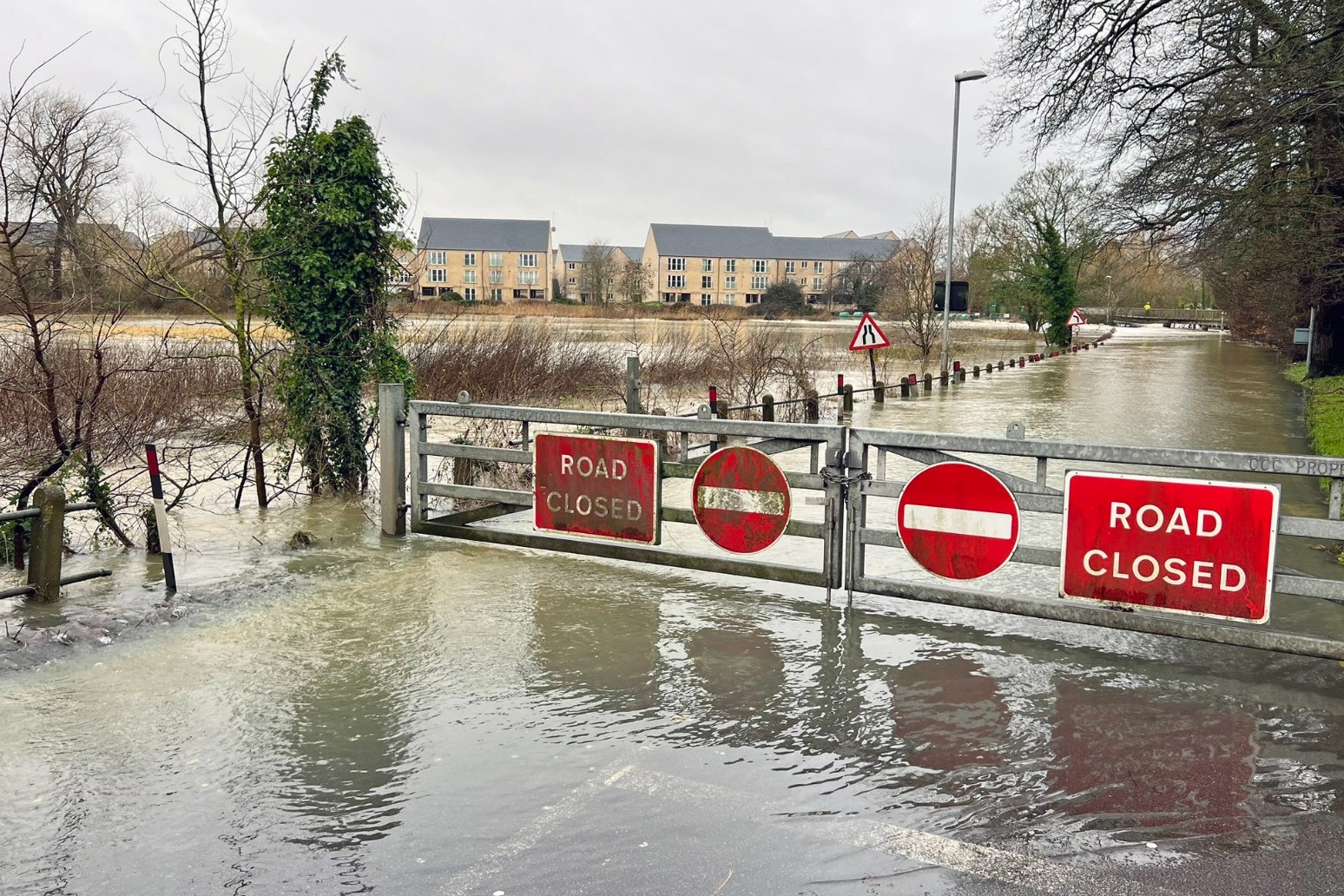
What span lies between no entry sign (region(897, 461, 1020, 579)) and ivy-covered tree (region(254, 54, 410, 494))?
7.04 m

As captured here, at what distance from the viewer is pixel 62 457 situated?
8.52 meters

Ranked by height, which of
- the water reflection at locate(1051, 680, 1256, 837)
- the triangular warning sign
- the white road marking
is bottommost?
the white road marking

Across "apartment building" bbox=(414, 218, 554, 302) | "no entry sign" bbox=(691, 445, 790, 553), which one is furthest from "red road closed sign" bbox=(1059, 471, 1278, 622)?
"apartment building" bbox=(414, 218, 554, 302)

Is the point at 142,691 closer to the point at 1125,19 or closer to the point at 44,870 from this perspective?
the point at 44,870

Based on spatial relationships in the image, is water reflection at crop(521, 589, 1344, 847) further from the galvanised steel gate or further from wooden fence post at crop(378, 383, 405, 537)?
wooden fence post at crop(378, 383, 405, 537)

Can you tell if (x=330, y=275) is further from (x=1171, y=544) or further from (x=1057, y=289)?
(x=1057, y=289)

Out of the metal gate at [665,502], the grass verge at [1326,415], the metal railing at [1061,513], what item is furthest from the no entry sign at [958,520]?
the grass verge at [1326,415]

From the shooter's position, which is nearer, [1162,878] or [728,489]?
[1162,878]

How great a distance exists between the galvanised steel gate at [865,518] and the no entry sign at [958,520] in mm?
106

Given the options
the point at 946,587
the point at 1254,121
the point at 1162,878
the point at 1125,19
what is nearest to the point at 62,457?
the point at 946,587

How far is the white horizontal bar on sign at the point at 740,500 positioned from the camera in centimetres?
741

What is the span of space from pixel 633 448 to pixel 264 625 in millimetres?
2758

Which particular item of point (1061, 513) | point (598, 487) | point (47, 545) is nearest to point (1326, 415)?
point (1061, 513)

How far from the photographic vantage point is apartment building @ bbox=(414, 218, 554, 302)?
4434 inches
